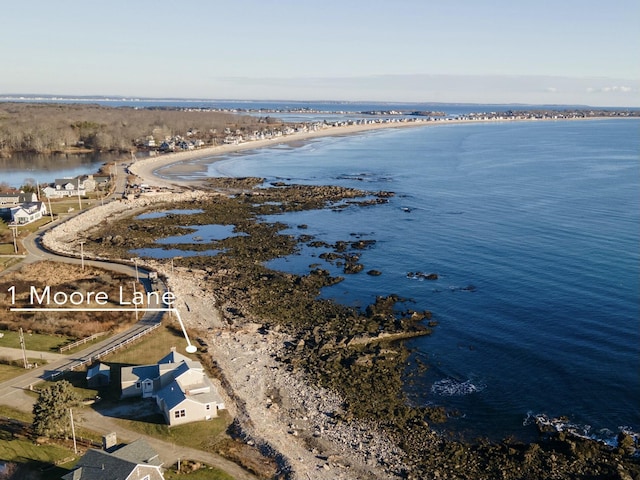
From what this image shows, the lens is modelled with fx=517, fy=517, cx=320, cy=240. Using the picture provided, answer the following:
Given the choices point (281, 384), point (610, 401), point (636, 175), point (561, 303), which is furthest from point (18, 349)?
point (636, 175)

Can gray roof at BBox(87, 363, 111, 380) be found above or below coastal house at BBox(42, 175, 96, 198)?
below

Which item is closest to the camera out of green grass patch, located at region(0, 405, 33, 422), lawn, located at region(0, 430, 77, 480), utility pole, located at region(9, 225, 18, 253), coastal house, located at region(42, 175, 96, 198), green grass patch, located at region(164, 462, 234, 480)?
lawn, located at region(0, 430, 77, 480)

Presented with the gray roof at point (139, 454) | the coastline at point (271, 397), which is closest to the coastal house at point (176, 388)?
the coastline at point (271, 397)

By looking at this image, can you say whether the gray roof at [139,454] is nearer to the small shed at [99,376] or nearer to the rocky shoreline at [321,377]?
the rocky shoreline at [321,377]

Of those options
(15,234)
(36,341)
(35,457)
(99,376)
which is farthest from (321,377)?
(15,234)

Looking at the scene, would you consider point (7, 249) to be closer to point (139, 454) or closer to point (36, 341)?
point (36, 341)

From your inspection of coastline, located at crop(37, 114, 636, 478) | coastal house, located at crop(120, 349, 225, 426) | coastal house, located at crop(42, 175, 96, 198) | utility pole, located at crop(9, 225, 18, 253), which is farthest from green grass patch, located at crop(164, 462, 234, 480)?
coastal house, located at crop(42, 175, 96, 198)

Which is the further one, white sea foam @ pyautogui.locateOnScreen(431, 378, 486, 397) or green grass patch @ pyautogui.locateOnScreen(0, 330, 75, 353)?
green grass patch @ pyautogui.locateOnScreen(0, 330, 75, 353)

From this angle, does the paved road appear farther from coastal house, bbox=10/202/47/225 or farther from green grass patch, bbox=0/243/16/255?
coastal house, bbox=10/202/47/225
